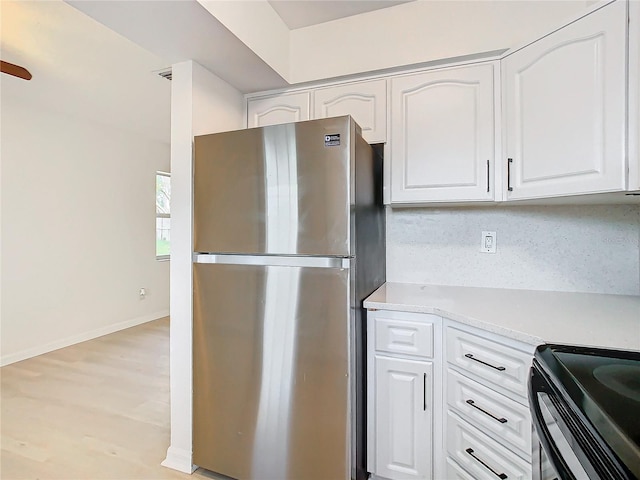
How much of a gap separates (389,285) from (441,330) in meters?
0.57

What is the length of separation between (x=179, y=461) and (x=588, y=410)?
1.86 meters

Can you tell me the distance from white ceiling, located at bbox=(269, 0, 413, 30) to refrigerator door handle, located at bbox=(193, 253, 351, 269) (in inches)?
53.1

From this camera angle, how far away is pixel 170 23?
1375 millimetres

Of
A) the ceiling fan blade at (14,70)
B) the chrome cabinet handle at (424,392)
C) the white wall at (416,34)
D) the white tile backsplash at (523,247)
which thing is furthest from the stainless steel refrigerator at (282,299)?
the ceiling fan blade at (14,70)

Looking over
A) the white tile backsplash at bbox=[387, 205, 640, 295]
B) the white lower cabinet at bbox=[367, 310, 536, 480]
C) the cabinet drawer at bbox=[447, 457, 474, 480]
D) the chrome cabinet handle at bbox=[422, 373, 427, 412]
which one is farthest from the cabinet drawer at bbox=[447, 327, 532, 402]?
the white tile backsplash at bbox=[387, 205, 640, 295]

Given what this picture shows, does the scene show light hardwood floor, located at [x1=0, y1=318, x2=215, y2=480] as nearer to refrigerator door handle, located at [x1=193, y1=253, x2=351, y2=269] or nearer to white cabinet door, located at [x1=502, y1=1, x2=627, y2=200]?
refrigerator door handle, located at [x1=193, y1=253, x2=351, y2=269]

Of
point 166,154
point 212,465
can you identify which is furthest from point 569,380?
point 166,154

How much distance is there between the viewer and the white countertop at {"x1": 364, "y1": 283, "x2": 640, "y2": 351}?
1.04 m

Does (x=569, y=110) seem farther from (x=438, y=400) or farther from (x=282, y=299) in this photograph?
(x=282, y=299)

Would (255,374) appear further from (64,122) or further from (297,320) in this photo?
(64,122)

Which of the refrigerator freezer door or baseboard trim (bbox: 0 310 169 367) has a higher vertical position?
the refrigerator freezer door

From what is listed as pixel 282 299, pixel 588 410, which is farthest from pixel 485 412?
pixel 282 299

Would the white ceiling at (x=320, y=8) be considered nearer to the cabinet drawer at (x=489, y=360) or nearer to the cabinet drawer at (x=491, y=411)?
the cabinet drawer at (x=489, y=360)

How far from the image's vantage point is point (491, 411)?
4.00ft
